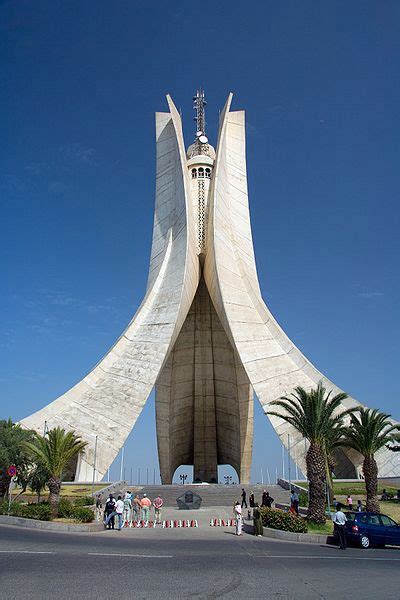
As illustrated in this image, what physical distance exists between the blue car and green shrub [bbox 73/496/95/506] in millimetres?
8222

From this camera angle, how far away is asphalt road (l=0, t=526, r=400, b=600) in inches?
210

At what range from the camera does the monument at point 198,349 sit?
2103 centimetres

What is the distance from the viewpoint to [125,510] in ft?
45.1

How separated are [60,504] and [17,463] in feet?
9.73

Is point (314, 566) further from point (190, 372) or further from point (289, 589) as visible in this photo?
point (190, 372)

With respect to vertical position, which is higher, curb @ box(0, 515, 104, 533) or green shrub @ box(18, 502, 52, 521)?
green shrub @ box(18, 502, 52, 521)

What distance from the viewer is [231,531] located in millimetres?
11922

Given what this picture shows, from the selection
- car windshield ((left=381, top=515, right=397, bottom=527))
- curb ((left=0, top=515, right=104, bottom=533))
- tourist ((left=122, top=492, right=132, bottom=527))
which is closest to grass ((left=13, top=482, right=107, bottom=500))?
tourist ((left=122, top=492, right=132, bottom=527))

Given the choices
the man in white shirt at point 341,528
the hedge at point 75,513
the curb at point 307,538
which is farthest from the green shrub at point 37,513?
the man in white shirt at point 341,528

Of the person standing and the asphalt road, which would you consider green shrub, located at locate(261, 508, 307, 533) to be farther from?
the person standing

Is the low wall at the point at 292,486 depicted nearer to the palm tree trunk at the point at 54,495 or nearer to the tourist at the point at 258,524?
the tourist at the point at 258,524

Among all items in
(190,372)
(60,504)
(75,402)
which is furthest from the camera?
(190,372)

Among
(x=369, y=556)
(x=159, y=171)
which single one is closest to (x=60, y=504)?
(x=369, y=556)

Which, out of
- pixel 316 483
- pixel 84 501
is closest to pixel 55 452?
pixel 84 501
